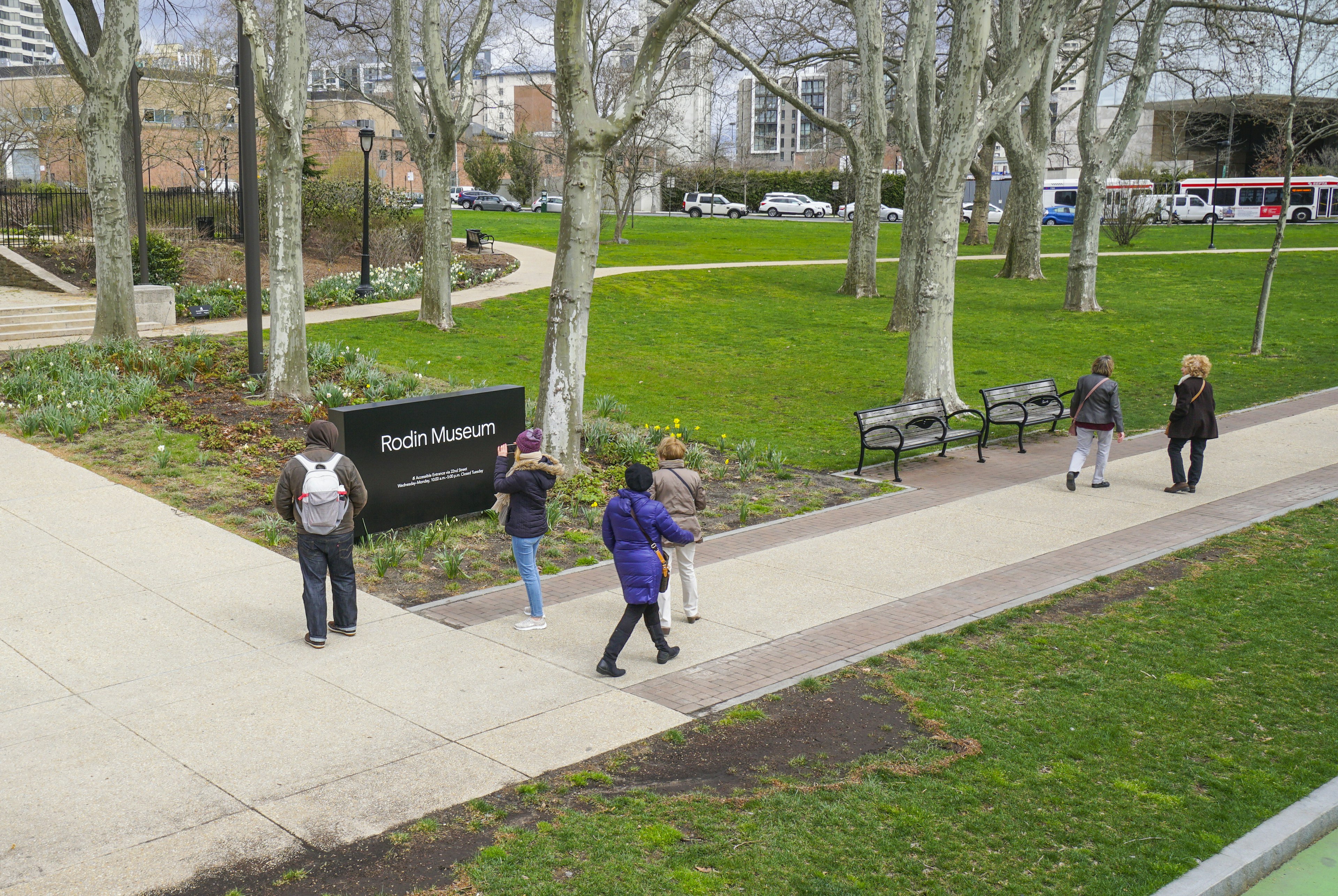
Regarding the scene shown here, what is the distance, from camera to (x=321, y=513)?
7.63 metres

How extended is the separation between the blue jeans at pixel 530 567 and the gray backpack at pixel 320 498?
1246 millimetres

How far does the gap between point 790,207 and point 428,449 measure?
6073 cm

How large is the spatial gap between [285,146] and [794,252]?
95.9 feet

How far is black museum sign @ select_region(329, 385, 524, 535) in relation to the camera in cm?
997

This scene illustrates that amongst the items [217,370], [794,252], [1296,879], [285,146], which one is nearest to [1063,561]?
[1296,879]

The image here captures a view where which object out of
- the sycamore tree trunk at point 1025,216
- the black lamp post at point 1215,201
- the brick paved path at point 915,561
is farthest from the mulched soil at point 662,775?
the black lamp post at point 1215,201

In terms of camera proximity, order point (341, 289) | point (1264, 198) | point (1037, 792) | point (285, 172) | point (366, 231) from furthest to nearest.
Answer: point (1264, 198), point (341, 289), point (366, 231), point (285, 172), point (1037, 792)

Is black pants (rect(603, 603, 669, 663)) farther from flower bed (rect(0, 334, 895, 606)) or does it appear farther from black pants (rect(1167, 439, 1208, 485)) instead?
black pants (rect(1167, 439, 1208, 485))

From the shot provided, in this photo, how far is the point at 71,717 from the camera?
258 inches

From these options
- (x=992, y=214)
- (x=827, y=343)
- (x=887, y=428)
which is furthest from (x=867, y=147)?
(x=992, y=214)

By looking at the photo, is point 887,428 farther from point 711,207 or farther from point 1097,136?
point 711,207

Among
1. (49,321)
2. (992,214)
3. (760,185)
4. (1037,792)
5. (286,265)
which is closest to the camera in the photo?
(1037,792)

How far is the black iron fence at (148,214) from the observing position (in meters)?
28.2

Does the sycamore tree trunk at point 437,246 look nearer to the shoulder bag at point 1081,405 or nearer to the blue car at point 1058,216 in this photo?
the shoulder bag at point 1081,405
